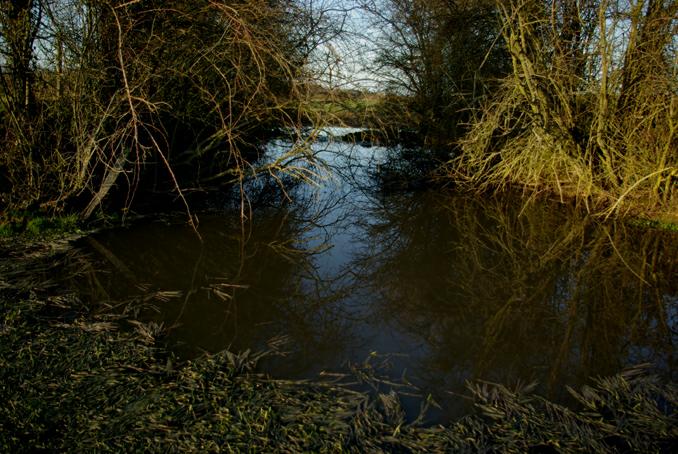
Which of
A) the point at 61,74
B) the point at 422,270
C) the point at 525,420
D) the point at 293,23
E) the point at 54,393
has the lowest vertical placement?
the point at 54,393

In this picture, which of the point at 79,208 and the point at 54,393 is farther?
the point at 79,208

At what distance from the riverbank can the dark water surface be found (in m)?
0.25

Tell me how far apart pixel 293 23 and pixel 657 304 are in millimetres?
6739

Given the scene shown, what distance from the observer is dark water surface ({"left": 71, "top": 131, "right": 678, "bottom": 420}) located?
383 centimetres

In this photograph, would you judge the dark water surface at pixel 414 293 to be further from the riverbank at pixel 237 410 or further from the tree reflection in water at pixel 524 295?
the riverbank at pixel 237 410

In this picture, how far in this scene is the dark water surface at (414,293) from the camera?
3828 millimetres

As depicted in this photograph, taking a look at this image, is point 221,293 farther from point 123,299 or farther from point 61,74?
point 61,74

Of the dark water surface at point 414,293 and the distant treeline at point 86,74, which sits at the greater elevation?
the distant treeline at point 86,74

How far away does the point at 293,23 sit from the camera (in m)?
7.79

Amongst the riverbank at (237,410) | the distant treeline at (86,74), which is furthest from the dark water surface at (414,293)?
the distant treeline at (86,74)

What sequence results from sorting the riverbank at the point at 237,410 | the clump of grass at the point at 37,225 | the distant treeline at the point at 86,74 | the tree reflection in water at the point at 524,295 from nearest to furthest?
1. the riverbank at the point at 237,410
2. the tree reflection in water at the point at 524,295
3. the distant treeline at the point at 86,74
4. the clump of grass at the point at 37,225

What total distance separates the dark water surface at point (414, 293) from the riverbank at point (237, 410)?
0.25 metres

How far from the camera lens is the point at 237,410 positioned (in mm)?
2896

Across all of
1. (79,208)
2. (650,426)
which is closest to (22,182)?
(79,208)
